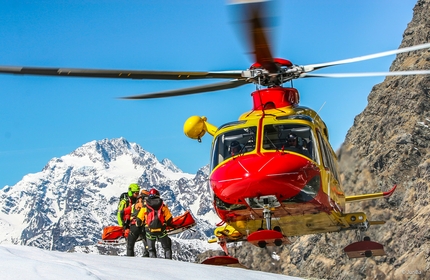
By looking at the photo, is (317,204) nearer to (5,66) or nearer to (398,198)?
(5,66)

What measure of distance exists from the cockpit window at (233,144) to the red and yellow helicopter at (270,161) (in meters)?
0.02

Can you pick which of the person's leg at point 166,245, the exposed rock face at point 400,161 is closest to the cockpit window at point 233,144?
the person's leg at point 166,245

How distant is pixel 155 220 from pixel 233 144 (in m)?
2.53

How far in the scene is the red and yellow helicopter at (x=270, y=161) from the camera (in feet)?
45.8

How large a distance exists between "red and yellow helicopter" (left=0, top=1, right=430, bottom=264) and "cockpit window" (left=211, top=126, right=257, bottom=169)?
0.08ft

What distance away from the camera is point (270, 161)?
1402 cm

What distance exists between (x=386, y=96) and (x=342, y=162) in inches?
4202

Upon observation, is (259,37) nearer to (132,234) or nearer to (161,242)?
(161,242)

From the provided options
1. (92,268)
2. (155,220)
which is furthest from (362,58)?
(92,268)

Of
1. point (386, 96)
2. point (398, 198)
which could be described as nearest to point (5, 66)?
point (398, 198)

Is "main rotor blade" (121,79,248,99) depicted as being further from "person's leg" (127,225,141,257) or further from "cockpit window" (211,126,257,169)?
"person's leg" (127,225,141,257)

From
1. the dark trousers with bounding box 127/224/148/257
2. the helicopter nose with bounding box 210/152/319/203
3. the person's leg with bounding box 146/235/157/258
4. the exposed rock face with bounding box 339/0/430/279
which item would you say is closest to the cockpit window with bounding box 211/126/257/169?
the helicopter nose with bounding box 210/152/319/203

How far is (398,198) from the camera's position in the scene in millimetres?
92500

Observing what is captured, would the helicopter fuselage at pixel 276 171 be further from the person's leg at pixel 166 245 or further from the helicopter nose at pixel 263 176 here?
the person's leg at pixel 166 245
